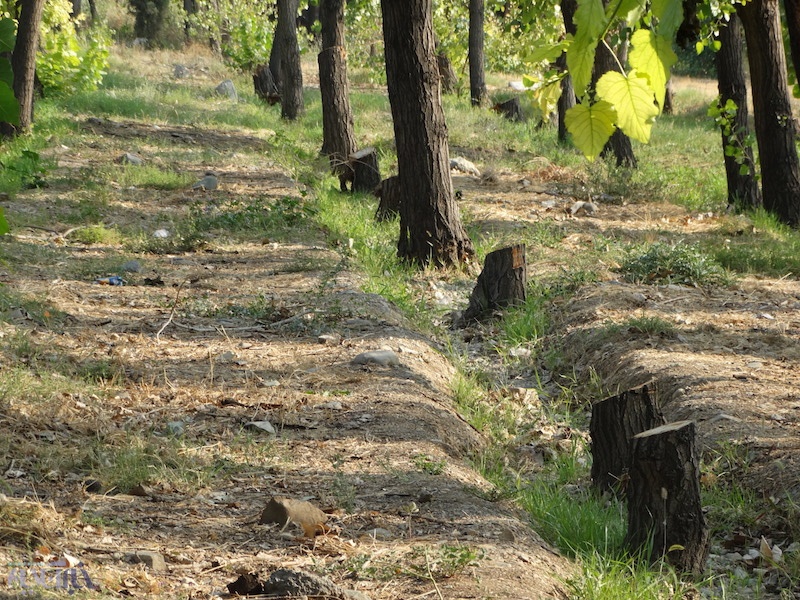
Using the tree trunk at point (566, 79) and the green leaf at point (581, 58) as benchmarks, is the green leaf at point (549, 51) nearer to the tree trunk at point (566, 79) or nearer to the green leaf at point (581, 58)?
the green leaf at point (581, 58)

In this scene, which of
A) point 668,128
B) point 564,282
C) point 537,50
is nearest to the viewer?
point 537,50

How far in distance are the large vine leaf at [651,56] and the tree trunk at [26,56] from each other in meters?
13.1

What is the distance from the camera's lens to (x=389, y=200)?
35.7ft

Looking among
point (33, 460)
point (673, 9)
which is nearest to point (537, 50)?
point (673, 9)

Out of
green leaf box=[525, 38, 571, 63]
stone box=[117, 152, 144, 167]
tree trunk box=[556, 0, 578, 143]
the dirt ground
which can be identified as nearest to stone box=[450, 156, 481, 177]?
tree trunk box=[556, 0, 578, 143]

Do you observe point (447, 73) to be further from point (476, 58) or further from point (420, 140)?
point (420, 140)

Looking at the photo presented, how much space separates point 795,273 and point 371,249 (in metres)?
4.24

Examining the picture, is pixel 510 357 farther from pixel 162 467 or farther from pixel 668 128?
pixel 668 128

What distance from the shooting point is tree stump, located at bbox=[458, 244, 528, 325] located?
7.93 m

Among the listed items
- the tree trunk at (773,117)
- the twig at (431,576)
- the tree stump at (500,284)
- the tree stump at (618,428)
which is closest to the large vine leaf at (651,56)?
the twig at (431,576)

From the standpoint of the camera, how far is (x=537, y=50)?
66.7 inches

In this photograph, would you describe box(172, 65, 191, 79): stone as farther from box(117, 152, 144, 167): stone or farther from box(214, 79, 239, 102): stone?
box(117, 152, 144, 167): stone

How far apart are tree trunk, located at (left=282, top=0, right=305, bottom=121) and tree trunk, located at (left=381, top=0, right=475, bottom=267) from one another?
32.3ft

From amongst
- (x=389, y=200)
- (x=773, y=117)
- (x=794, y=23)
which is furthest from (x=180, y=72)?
(x=794, y=23)
